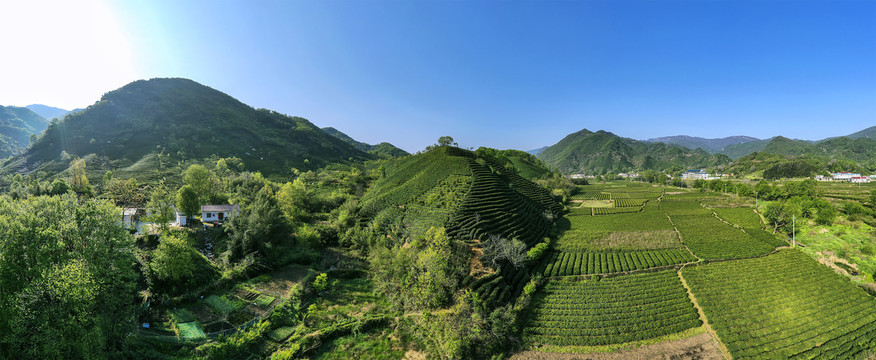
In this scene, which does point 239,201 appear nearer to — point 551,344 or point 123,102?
point 551,344

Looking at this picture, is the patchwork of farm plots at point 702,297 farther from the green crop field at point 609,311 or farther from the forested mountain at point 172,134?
the forested mountain at point 172,134

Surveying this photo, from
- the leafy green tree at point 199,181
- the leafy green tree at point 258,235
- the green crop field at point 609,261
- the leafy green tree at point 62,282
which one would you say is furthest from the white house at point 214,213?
the green crop field at point 609,261

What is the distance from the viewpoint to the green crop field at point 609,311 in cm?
2538

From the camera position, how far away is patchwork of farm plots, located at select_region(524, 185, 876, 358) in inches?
969

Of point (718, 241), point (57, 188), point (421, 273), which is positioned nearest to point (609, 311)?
point (421, 273)

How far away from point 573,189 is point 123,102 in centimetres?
21480

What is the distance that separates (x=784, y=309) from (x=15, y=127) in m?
303

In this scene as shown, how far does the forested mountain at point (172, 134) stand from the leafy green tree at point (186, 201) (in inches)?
3118

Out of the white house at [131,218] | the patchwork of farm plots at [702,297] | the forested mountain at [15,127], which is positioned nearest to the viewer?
the patchwork of farm plots at [702,297]

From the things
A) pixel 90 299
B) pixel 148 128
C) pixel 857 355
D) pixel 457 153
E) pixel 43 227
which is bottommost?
pixel 857 355

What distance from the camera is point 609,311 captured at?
28125mm

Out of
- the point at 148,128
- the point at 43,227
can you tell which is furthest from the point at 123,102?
the point at 43,227

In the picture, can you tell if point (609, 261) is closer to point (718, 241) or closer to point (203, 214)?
point (718, 241)

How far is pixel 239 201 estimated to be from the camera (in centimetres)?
5591
